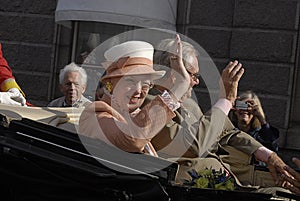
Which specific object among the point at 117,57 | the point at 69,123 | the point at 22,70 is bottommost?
the point at 22,70

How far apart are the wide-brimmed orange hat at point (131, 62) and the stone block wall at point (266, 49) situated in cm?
455

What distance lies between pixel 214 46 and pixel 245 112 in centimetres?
223

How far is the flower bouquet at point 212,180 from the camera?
3.24 metres

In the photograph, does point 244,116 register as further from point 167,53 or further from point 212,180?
point 212,180

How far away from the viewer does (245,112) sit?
5.98 m

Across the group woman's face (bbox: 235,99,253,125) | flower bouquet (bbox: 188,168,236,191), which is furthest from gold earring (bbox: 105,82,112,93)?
woman's face (bbox: 235,99,253,125)

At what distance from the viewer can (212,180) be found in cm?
Answer: 330

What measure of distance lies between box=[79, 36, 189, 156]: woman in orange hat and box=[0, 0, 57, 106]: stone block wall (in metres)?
5.33

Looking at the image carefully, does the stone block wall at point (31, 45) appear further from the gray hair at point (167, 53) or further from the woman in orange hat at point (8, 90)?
the gray hair at point (167, 53)

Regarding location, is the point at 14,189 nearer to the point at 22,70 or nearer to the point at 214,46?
the point at 214,46

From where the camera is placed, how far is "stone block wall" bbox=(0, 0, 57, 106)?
344 inches

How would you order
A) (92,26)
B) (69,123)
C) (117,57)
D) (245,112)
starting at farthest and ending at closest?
1. (92,26)
2. (245,112)
3. (69,123)
4. (117,57)

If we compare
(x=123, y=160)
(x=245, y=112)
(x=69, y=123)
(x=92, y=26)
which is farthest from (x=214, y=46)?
(x=123, y=160)

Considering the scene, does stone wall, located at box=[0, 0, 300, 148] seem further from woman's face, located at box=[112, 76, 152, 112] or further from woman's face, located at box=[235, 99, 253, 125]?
woman's face, located at box=[112, 76, 152, 112]
